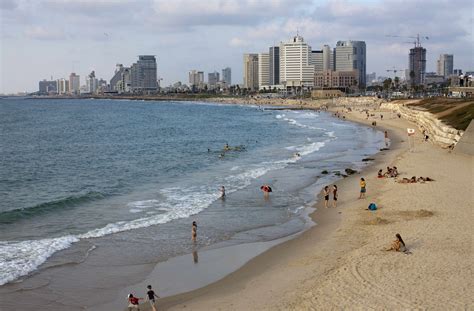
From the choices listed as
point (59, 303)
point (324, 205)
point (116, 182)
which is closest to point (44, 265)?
point (59, 303)

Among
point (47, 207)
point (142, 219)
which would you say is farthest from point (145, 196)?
point (142, 219)

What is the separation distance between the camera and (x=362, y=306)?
1375cm

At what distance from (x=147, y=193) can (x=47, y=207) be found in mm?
6201

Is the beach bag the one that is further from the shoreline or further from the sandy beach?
the shoreline

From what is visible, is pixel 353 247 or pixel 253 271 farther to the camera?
pixel 353 247

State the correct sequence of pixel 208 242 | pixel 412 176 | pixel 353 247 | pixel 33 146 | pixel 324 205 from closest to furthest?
pixel 353 247 → pixel 208 242 → pixel 324 205 → pixel 412 176 → pixel 33 146

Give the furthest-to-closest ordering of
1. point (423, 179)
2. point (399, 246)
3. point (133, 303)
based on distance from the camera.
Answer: point (423, 179), point (399, 246), point (133, 303)

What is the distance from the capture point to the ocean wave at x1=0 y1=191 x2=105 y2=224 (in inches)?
1025

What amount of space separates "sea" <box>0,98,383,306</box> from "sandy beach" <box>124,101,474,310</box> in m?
2.82

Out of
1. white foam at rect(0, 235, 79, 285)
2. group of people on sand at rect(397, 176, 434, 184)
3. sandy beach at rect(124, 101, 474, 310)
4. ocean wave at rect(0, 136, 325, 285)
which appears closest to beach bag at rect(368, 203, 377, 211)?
sandy beach at rect(124, 101, 474, 310)

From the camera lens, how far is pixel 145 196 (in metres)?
31.4

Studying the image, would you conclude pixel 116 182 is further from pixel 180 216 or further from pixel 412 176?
pixel 412 176

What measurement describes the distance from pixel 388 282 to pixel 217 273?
5.71m

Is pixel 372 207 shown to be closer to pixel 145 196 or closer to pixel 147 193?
pixel 145 196
